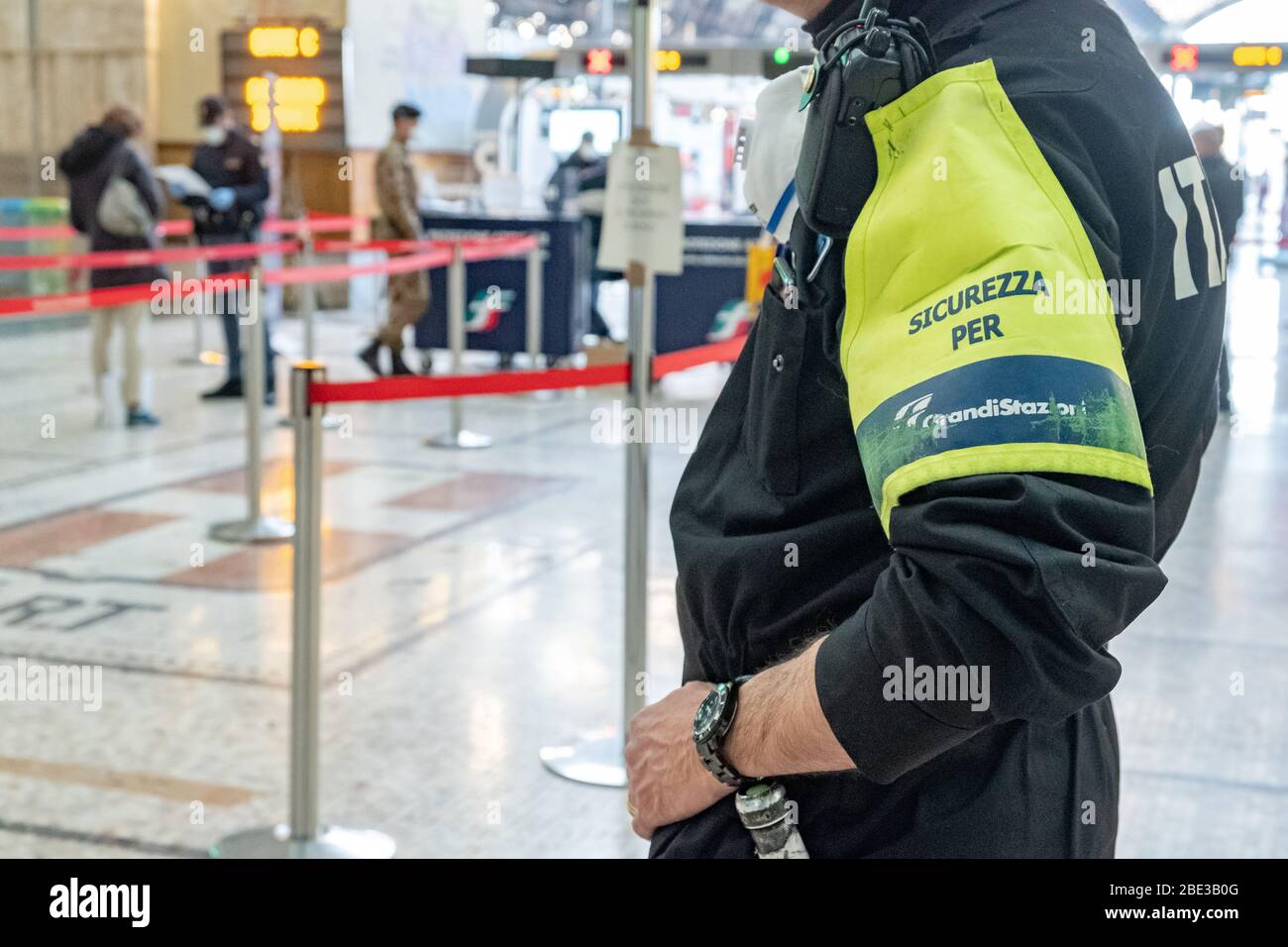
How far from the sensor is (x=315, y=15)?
15.9 metres

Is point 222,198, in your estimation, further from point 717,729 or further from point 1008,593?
point 1008,593

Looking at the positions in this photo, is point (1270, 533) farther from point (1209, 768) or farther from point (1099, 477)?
point (1099, 477)

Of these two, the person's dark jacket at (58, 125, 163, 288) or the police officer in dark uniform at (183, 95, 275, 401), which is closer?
the person's dark jacket at (58, 125, 163, 288)

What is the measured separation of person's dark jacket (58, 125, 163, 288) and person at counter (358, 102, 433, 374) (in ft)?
5.75

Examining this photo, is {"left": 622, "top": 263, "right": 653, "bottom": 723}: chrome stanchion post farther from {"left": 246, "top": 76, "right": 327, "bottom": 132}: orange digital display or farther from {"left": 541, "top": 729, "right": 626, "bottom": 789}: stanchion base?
{"left": 246, "top": 76, "right": 327, "bottom": 132}: orange digital display

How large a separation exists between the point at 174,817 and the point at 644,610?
50.8 inches

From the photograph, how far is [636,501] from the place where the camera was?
4.04 meters

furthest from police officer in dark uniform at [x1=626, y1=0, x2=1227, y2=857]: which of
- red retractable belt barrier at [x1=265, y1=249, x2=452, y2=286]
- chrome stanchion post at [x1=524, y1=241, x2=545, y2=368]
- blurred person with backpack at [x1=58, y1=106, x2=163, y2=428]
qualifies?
chrome stanchion post at [x1=524, y1=241, x2=545, y2=368]

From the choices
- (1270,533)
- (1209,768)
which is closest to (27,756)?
(1209,768)

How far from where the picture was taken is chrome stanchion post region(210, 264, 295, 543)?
5746 mm

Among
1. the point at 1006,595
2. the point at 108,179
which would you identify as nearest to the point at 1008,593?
the point at 1006,595

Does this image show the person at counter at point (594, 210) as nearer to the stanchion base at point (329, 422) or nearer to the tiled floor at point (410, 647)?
the stanchion base at point (329, 422)

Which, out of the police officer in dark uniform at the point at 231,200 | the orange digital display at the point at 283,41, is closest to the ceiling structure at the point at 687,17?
the orange digital display at the point at 283,41

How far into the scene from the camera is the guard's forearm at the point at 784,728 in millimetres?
1126
